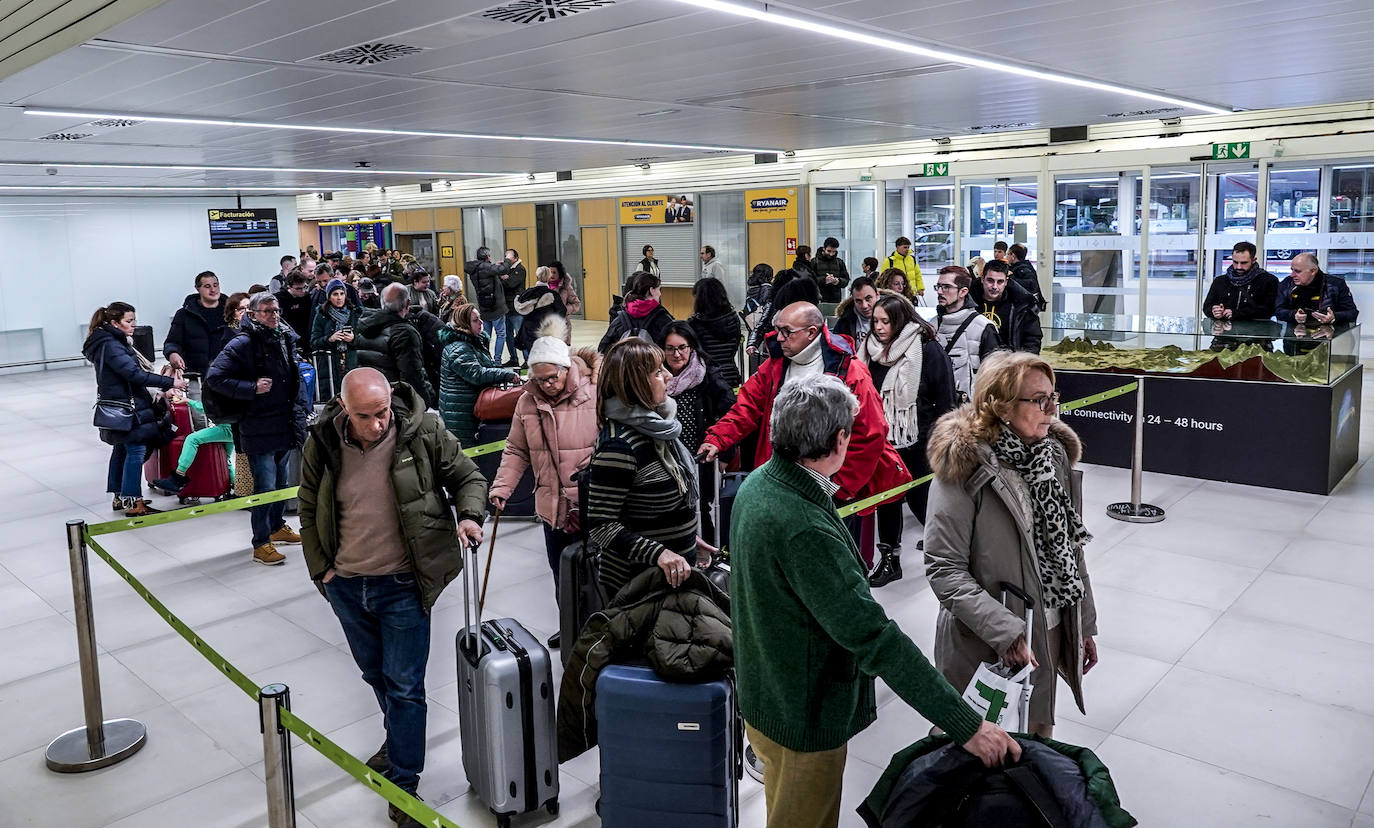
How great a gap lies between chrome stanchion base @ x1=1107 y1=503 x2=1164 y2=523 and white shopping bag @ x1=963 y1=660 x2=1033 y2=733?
4851mm

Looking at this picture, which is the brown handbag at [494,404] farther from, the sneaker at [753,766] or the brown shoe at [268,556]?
the sneaker at [753,766]

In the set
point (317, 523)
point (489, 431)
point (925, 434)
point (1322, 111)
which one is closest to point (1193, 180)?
point (1322, 111)

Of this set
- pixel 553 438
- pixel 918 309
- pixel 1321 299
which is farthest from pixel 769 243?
pixel 553 438

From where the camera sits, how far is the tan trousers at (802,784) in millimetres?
2641

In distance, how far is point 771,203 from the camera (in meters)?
19.7

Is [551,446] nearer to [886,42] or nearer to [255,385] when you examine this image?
[255,385]

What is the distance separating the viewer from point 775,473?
256cm

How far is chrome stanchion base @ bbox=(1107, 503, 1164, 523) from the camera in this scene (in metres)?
7.41

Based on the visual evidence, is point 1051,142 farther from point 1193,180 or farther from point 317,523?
point 317,523

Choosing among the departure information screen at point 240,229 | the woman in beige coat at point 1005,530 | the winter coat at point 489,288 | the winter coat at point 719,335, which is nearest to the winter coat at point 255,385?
the winter coat at point 719,335

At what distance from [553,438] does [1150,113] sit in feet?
33.6

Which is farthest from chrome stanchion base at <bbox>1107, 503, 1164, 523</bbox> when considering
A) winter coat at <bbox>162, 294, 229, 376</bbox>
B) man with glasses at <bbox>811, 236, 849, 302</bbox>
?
winter coat at <bbox>162, 294, 229, 376</bbox>

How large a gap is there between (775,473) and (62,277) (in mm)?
20040

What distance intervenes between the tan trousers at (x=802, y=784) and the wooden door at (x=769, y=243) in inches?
689
